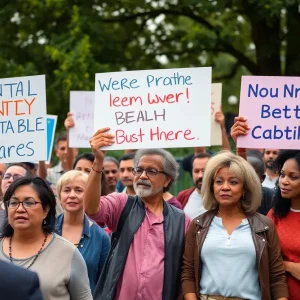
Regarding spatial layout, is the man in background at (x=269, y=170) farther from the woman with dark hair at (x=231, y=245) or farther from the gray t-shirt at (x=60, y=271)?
the gray t-shirt at (x=60, y=271)

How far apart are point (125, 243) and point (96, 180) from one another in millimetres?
432

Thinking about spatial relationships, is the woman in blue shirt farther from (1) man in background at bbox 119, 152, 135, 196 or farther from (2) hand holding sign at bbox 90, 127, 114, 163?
(1) man in background at bbox 119, 152, 135, 196

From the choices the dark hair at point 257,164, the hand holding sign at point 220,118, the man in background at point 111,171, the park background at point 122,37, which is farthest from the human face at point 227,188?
the park background at point 122,37

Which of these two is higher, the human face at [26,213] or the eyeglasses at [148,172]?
the eyeglasses at [148,172]

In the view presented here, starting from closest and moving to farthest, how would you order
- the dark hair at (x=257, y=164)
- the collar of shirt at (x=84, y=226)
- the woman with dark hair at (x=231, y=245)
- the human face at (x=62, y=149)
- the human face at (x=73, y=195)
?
the woman with dark hair at (x=231, y=245) < the collar of shirt at (x=84, y=226) < the human face at (x=73, y=195) < the dark hair at (x=257, y=164) < the human face at (x=62, y=149)

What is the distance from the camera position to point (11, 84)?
6895mm

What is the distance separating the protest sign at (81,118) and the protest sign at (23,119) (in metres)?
2.21

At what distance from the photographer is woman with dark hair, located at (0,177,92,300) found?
488 centimetres

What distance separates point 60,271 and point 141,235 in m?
0.90

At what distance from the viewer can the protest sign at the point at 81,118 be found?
9.28m

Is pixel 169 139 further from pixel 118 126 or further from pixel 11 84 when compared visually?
pixel 11 84

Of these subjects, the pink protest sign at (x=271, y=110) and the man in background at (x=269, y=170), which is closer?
the pink protest sign at (x=271, y=110)

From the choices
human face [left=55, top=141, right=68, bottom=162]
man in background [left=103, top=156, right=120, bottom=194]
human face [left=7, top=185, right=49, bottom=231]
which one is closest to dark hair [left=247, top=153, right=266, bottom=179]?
man in background [left=103, top=156, right=120, bottom=194]

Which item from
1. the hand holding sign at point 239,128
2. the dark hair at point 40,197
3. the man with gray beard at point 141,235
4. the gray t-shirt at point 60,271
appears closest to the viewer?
the gray t-shirt at point 60,271
